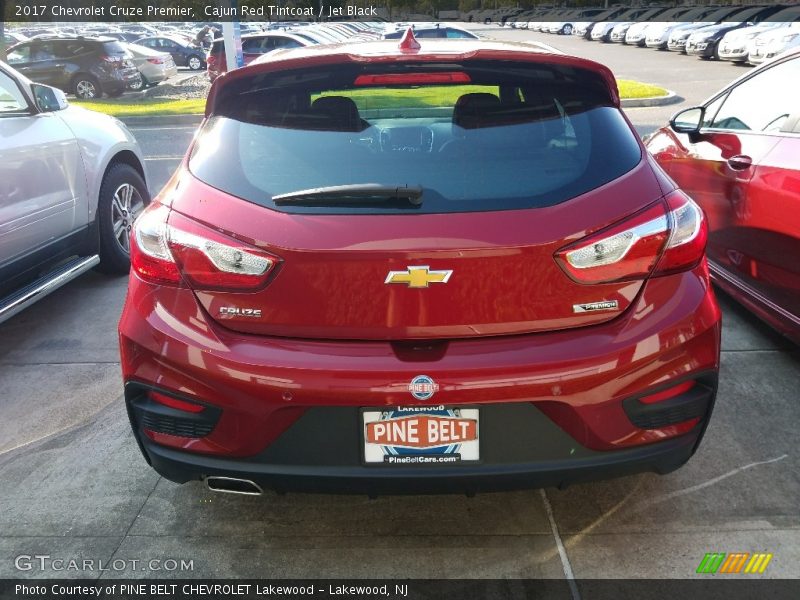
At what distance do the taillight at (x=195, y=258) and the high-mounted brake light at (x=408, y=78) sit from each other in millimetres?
770

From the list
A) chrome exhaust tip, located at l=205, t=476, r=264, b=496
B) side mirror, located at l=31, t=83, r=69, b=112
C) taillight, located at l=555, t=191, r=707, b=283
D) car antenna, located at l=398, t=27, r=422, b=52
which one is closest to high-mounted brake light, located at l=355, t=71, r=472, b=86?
car antenna, located at l=398, t=27, r=422, b=52

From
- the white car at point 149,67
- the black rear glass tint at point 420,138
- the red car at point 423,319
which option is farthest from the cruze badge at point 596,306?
the white car at point 149,67

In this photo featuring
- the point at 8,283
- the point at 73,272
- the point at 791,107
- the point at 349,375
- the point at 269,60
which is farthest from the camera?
the point at 73,272

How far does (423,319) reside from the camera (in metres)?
2.16

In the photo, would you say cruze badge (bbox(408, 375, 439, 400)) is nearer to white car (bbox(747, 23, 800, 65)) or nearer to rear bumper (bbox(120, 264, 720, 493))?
rear bumper (bbox(120, 264, 720, 493))

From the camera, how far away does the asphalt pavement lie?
255 cm

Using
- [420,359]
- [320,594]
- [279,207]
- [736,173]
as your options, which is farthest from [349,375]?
[736,173]

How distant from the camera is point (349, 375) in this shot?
2129mm

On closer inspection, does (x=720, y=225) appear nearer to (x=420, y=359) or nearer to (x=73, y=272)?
(x=420, y=359)

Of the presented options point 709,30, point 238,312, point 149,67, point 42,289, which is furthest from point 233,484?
point 709,30

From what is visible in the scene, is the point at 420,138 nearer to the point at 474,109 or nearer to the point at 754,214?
the point at 474,109

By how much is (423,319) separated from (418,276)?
12 centimetres

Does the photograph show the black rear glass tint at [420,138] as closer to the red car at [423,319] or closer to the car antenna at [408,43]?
the red car at [423,319]

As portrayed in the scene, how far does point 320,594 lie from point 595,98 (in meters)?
1.85
